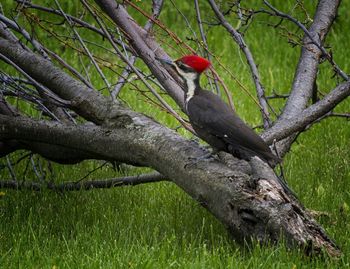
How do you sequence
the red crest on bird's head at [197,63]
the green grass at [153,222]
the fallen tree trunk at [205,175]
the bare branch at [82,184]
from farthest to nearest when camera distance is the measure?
the bare branch at [82,184], the red crest on bird's head at [197,63], the green grass at [153,222], the fallen tree trunk at [205,175]

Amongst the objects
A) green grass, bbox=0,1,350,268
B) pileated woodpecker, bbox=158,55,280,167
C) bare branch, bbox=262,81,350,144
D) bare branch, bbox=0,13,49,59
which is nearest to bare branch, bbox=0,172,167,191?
green grass, bbox=0,1,350,268

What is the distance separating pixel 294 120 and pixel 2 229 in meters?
2.02

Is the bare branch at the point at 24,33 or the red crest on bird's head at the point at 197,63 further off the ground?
the bare branch at the point at 24,33

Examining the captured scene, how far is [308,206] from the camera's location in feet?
17.3

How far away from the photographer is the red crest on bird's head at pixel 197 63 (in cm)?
466

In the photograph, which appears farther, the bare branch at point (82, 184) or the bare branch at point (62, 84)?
the bare branch at point (82, 184)

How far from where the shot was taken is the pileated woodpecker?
13.8 ft

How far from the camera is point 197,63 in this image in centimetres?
469

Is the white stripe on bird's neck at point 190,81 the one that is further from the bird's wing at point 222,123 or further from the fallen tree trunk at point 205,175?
the fallen tree trunk at point 205,175

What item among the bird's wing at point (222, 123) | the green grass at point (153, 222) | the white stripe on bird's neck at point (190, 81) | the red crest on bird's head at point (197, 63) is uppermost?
the red crest on bird's head at point (197, 63)

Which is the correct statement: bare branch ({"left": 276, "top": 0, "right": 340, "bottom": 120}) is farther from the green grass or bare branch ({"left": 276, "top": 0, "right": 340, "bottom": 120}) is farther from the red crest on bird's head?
the red crest on bird's head

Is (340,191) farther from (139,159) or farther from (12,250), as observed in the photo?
(12,250)

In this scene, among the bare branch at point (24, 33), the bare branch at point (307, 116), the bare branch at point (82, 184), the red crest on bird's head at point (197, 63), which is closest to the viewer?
the bare branch at point (307, 116)

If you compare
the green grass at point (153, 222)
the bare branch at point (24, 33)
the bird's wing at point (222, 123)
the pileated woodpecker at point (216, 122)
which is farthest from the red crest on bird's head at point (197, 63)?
the bare branch at point (24, 33)
